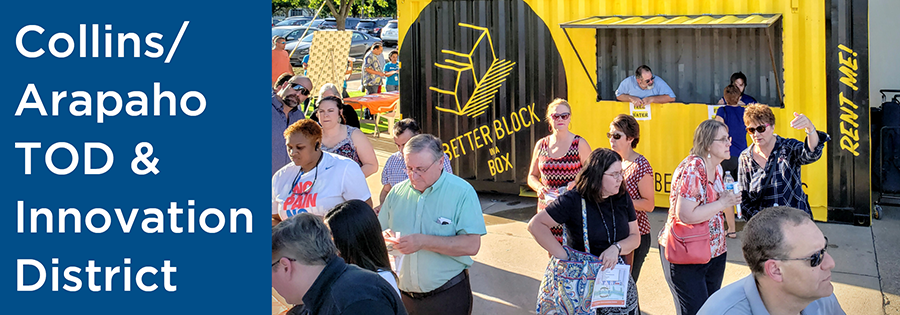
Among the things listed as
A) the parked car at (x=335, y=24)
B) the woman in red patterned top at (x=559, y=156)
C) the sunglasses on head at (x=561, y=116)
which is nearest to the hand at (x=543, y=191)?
the woman in red patterned top at (x=559, y=156)

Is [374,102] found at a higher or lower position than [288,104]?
higher

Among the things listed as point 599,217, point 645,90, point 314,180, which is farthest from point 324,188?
point 645,90

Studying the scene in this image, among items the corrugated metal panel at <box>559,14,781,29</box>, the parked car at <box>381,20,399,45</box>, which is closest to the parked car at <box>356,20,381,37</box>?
the parked car at <box>381,20,399,45</box>

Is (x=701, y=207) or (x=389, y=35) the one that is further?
(x=389, y=35)

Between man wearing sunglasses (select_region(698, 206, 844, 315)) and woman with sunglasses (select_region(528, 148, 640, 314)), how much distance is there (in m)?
1.35

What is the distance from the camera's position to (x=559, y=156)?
19.0ft

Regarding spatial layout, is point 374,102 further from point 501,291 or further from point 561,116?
point 561,116

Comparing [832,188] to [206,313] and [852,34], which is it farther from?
[206,313]

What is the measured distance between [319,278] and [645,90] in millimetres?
6692

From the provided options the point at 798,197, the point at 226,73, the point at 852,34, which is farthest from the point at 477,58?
the point at 226,73

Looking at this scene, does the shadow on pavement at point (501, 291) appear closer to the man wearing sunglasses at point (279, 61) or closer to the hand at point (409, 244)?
the hand at point (409, 244)

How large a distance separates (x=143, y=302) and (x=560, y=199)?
269 cm

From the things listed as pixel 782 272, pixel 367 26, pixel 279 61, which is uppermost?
pixel 367 26

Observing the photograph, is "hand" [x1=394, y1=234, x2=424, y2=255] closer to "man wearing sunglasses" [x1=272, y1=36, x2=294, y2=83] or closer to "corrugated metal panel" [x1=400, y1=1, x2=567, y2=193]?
"corrugated metal panel" [x1=400, y1=1, x2=567, y2=193]
